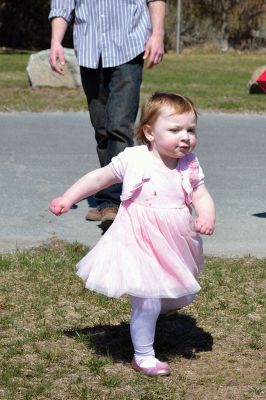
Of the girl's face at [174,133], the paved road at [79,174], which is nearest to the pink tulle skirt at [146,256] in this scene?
the girl's face at [174,133]

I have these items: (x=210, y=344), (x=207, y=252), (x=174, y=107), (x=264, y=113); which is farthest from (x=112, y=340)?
(x=264, y=113)

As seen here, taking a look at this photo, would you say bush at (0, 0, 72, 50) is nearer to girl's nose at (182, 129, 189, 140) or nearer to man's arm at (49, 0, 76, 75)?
man's arm at (49, 0, 76, 75)

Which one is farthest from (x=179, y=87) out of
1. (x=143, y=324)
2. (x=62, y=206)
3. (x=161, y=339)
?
(x=143, y=324)

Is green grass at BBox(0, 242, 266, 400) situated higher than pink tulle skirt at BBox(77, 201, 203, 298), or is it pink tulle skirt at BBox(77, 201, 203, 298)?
pink tulle skirt at BBox(77, 201, 203, 298)

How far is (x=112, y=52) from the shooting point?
20.5 ft

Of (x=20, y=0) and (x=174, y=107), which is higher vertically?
(x=174, y=107)

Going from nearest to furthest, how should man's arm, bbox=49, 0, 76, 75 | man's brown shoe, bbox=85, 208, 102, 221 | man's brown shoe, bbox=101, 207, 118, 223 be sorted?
man's brown shoe, bbox=101, 207, 118, 223 < man's arm, bbox=49, 0, 76, 75 < man's brown shoe, bbox=85, 208, 102, 221

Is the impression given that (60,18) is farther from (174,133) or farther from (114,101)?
(174,133)

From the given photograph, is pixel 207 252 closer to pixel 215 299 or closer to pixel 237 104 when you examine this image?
pixel 215 299

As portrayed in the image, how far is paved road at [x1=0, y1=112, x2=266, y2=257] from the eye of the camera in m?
6.20

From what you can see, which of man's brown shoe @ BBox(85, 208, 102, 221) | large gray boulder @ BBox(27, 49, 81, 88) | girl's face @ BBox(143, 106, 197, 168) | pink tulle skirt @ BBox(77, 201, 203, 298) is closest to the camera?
pink tulle skirt @ BBox(77, 201, 203, 298)

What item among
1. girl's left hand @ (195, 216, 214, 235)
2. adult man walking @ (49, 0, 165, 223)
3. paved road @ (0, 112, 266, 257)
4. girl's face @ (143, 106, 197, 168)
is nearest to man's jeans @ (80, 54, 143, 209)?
adult man walking @ (49, 0, 165, 223)

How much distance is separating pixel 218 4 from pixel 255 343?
28.4 meters

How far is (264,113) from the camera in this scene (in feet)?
41.8
